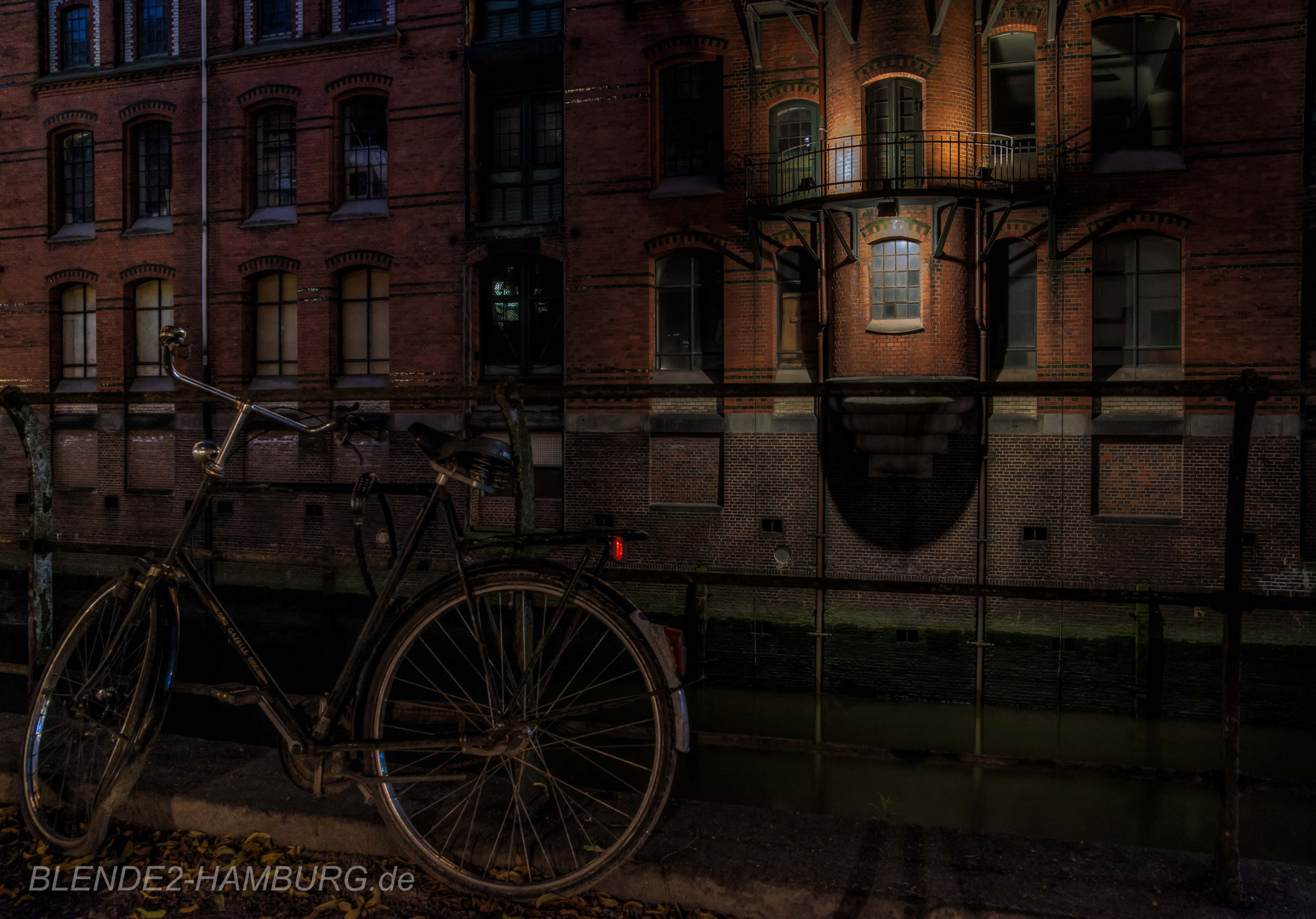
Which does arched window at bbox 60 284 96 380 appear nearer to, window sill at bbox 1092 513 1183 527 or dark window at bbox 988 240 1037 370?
dark window at bbox 988 240 1037 370

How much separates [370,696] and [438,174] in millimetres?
14009

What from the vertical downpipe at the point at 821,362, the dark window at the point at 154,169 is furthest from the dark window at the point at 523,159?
the dark window at the point at 154,169

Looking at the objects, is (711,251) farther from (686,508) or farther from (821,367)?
(686,508)

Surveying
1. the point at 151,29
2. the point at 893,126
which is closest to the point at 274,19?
the point at 151,29

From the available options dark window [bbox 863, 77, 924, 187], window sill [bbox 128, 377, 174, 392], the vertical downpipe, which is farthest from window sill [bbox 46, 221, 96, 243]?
dark window [bbox 863, 77, 924, 187]

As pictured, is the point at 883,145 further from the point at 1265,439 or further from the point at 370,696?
the point at 370,696

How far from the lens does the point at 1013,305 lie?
12742 mm

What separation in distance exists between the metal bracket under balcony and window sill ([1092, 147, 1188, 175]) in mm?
3828

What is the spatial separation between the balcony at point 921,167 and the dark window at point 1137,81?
1075 millimetres

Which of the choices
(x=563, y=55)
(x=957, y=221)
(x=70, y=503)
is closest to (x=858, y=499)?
(x=957, y=221)

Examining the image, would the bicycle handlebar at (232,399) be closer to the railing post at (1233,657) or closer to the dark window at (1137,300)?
the railing post at (1233,657)

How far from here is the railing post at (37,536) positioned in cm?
317

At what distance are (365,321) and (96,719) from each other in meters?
13.7

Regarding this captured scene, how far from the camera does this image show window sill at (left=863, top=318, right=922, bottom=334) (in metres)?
11.9
